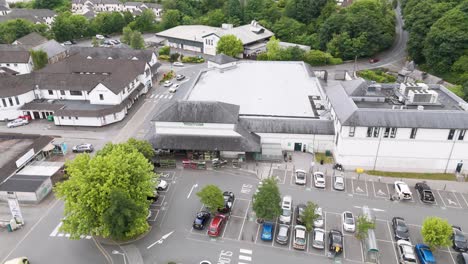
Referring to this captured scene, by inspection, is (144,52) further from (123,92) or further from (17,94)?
(17,94)

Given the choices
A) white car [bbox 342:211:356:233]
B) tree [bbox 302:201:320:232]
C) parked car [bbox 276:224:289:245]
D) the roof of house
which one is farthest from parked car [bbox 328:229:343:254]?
the roof of house

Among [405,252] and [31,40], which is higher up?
[31,40]

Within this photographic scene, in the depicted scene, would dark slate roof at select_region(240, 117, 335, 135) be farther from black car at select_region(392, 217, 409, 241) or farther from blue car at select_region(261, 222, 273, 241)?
blue car at select_region(261, 222, 273, 241)

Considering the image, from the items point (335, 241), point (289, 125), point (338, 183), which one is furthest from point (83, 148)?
point (335, 241)

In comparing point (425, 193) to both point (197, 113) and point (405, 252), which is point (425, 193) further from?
point (197, 113)

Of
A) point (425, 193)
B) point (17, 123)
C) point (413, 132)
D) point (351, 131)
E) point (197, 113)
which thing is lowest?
point (17, 123)

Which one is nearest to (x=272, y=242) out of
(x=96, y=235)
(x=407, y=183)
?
(x=96, y=235)
